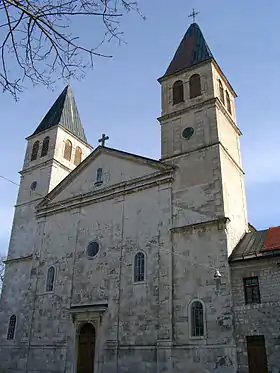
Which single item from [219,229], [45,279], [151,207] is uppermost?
[151,207]

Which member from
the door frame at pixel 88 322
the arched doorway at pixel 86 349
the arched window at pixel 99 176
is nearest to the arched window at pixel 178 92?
the arched window at pixel 99 176

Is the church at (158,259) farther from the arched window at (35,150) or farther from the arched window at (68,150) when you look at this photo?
the arched window at (35,150)

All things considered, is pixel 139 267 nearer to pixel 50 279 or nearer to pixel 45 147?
pixel 50 279

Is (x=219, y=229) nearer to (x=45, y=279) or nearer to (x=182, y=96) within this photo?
(x=182, y=96)

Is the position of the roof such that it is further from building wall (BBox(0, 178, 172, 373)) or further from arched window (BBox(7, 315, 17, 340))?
arched window (BBox(7, 315, 17, 340))

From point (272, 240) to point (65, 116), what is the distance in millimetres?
19630

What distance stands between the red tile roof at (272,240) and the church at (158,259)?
0.09 meters

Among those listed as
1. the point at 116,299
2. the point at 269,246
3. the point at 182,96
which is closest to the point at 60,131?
the point at 182,96

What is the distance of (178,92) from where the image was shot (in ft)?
77.5

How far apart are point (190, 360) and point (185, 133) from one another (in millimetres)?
11709

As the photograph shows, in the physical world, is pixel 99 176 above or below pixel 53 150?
below

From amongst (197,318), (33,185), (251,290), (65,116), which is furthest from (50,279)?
(65,116)

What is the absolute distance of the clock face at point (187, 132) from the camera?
21.4 metres

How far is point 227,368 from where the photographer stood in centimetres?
1506
